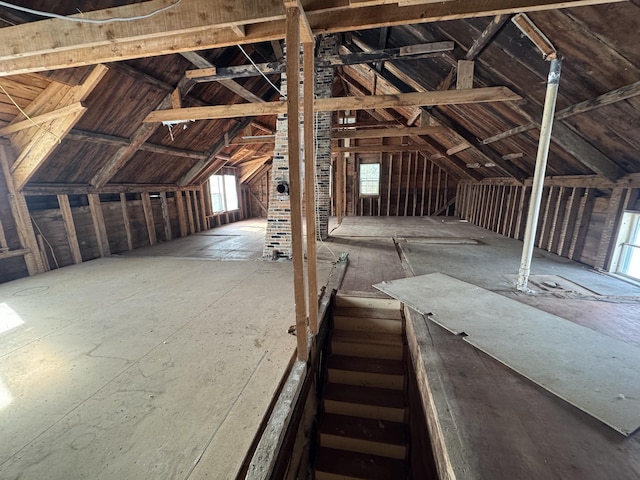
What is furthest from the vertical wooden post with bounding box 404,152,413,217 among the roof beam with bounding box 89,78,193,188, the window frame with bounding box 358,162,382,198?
the roof beam with bounding box 89,78,193,188

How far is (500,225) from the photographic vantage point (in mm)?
7035

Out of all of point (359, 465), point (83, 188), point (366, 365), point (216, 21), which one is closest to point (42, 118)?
point (83, 188)

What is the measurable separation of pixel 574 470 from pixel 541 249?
5280 millimetres

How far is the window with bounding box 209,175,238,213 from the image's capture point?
924 cm

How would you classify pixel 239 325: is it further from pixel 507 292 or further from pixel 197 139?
pixel 197 139

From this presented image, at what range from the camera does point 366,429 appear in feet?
8.10

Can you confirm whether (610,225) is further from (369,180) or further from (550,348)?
(369,180)

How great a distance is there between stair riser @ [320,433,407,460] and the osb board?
1.15 metres

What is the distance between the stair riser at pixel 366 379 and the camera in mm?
2686

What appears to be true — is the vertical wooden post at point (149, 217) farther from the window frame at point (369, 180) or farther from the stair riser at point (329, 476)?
the window frame at point (369, 180)

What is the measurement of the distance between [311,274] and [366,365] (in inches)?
54.7

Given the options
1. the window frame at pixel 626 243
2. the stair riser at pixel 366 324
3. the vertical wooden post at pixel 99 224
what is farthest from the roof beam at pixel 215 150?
the window frame at pixel 626 243

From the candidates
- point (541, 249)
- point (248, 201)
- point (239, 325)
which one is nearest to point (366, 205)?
point (248, 201)

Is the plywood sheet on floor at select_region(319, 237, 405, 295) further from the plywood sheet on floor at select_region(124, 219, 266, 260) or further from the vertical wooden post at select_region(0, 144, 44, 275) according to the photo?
the vertical wooden post at select_region(0, 144, 44, 275)
